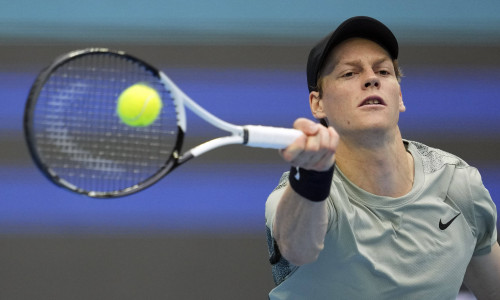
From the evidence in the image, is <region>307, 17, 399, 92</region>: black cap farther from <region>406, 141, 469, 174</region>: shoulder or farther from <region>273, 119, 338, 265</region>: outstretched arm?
<region>273, 119, 338, 265</region>: outstretched arm

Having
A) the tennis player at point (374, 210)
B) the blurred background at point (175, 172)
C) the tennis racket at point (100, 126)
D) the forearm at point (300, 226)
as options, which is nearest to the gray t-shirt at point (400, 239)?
the tennis player at point (374, 210)

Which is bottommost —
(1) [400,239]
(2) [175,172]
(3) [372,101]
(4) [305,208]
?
(1) [400,239]

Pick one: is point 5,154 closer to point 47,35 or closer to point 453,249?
point 47,35

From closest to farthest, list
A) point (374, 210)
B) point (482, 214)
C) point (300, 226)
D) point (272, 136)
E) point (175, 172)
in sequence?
point (272, 136), point (300, 226), point (374, 210), point (482, 214), point (175, 172)

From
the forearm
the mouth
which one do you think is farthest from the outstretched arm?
the mouth

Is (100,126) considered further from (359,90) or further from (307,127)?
(359,90)

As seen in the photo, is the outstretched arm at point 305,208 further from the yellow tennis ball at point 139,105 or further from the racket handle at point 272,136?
the yellow tennis ball at point 139,105

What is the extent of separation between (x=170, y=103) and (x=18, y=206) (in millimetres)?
1379

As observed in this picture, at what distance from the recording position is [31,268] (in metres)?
2.89

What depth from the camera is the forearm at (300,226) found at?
1.64 metres

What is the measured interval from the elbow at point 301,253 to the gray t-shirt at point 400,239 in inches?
4.8

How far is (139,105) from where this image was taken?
5.41ft

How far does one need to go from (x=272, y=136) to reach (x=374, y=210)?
52 cm

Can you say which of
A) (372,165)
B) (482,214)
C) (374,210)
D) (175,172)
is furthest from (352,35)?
(175,172)
